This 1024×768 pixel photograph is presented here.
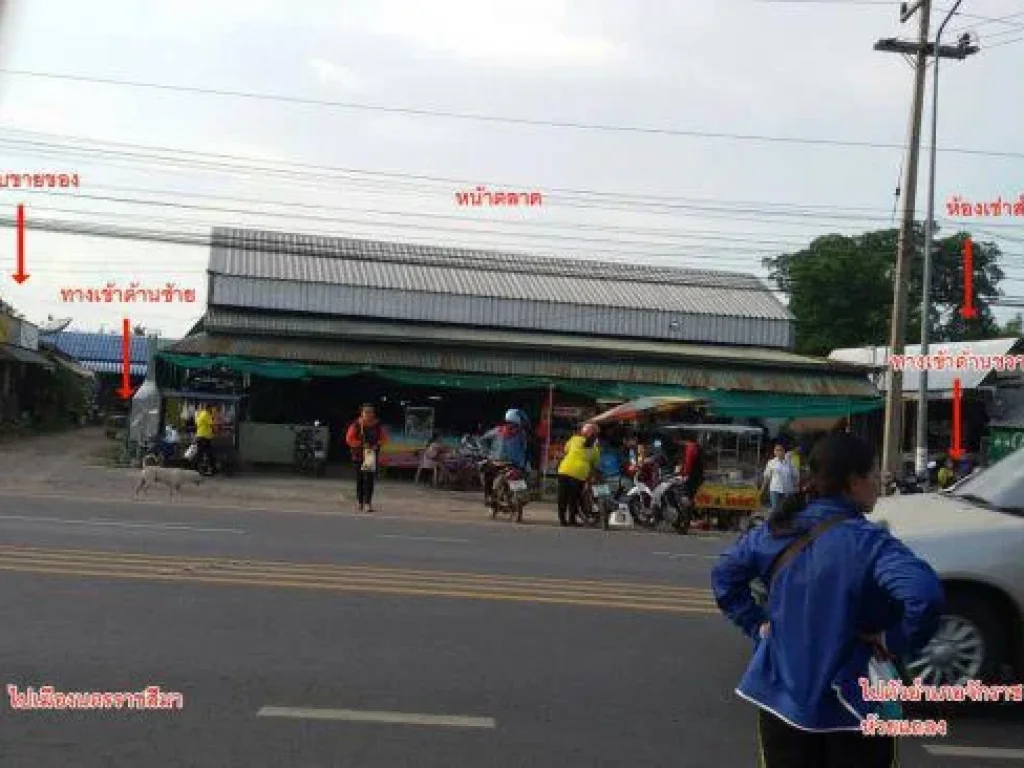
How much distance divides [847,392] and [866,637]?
26.1 metres

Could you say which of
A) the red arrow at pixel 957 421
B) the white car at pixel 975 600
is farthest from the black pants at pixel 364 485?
the red arrow at pixel 957 421

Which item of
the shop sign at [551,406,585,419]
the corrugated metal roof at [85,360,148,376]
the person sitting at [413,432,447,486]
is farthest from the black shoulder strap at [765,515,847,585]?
the corrugated metal roof at [85,360,148,376]

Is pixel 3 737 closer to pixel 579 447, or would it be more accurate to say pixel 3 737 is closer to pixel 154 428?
pixel 579 447

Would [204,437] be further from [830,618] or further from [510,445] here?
[830,618]

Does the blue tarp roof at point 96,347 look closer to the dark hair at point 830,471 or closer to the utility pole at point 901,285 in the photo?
the utility pole at point 901,285

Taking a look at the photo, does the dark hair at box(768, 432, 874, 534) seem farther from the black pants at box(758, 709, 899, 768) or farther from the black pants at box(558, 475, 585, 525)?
the black pants at box(558, 475, 585, 525)

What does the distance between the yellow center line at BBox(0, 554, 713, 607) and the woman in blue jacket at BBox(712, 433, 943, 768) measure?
635cm

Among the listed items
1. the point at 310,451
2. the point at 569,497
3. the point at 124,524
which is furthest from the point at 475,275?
the point at 124,524

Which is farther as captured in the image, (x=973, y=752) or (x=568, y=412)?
(x=568, y=412)

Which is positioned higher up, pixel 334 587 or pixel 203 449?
pixel 203 449

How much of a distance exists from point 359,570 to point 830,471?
24.6ft

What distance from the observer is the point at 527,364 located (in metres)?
28.0

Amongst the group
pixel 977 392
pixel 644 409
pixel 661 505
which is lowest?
pixel 661 505

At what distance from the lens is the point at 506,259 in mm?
37875
